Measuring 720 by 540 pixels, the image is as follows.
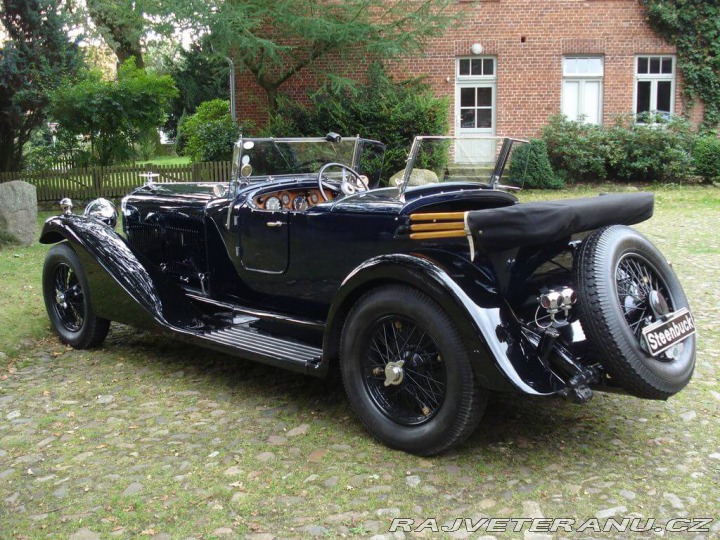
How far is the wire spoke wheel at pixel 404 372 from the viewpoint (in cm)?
346

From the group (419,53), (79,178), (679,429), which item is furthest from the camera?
(419,53)

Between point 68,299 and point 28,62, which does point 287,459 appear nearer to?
point 68,299

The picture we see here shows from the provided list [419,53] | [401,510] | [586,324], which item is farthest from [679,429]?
[419,53]

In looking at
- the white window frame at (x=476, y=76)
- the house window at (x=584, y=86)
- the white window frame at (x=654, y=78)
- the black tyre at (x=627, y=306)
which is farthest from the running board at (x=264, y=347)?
the white window frame at (x=654, y=78)

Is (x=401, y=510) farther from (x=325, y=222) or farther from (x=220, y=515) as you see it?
(x=325, y=222)

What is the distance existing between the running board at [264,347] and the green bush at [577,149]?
14.2 metres

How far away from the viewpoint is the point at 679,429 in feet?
12.4

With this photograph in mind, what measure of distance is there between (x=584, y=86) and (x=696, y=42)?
299 cm

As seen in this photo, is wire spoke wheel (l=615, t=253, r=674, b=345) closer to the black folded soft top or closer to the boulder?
the black folded soft top

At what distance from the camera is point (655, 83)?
1872 centimetres

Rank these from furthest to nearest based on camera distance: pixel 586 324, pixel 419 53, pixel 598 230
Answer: pixel 419 53 < pixel 598 230 < pixel 586 324

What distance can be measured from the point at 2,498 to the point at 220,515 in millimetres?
1051

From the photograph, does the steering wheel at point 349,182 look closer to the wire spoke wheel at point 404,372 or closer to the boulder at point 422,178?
the boulder at point 422,178

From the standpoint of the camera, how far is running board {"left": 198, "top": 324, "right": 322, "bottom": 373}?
3.97m
